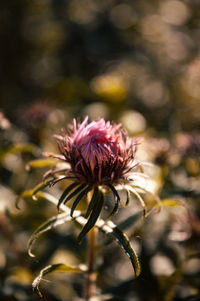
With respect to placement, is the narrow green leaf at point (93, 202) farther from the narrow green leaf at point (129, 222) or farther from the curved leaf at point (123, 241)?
Result: the narrow green leaf at point (129, 222)

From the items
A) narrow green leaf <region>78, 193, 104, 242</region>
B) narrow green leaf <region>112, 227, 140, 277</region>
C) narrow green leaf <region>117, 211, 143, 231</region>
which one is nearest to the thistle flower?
narrow green leaf <region>78, 193, 104, 242</region>

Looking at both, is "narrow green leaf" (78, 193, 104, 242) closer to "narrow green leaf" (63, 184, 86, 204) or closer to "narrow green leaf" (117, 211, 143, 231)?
"narrow green leaf" (63, 184, 86, 204)

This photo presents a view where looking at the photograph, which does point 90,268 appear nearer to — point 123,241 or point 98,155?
point 123,241

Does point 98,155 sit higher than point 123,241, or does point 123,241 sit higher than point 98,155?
point 98,155

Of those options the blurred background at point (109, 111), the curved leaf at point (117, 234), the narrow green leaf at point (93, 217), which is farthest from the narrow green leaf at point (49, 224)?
the blurred background at point (109, 111)

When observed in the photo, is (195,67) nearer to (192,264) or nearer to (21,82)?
(192,264)

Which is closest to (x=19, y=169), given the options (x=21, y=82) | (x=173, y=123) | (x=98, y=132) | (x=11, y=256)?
(x=11, y=256)

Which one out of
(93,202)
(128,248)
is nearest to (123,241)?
(128,248)
